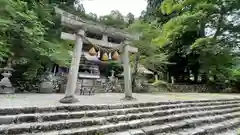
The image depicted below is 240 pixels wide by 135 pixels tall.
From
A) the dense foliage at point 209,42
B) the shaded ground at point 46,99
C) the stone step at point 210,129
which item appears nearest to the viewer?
the stone step at point 210,129

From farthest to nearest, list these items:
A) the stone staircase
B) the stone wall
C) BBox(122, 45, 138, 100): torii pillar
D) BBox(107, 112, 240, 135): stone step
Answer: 1. the stone wall
2. BBox(122, 45, 138, 100): torii pillar
3. BBox(107, 112, 240, 135): stone step
4. the stone staircase

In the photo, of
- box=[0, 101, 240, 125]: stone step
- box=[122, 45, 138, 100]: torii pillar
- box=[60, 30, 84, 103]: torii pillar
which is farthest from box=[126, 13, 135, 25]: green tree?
box=[0, 101, 240, 125]: stone step

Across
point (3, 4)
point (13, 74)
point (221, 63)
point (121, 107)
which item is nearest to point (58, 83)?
point (13, 74)

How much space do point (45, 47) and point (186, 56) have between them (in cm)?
1364

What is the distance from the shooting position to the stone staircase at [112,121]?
3.01m

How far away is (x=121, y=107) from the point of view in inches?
173

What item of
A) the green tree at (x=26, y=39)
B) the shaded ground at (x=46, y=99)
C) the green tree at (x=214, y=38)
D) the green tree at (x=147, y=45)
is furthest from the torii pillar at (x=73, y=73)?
the green tree at (x=214, y=38)

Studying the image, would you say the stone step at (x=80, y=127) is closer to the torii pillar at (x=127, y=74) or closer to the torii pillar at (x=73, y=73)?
the torii pillar at (x=73, y=73)

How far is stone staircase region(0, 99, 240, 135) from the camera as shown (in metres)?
3.01

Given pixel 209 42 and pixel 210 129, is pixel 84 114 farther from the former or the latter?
pixel 209 42

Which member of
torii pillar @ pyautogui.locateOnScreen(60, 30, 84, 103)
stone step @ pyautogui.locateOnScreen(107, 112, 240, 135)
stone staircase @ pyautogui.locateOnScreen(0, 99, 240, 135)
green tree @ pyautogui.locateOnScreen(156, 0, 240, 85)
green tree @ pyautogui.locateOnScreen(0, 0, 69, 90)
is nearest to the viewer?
stone staircase @ pyautogui.locateOnScreen(0, 99, 240, 135)

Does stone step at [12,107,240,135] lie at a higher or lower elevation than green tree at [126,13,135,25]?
lower

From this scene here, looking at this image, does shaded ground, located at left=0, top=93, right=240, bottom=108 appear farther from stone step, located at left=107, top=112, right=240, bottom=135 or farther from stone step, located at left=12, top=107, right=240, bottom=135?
stone step, located at left=107, top=112, right=240, bottom=135

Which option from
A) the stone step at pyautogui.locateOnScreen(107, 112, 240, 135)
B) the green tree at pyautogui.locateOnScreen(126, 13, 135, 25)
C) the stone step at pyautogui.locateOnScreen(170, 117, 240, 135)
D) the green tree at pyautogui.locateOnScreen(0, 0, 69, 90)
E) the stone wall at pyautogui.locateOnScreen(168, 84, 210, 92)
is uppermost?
the green tree at pyautogui.locateOnScreen(126, 13, 135, 25)
